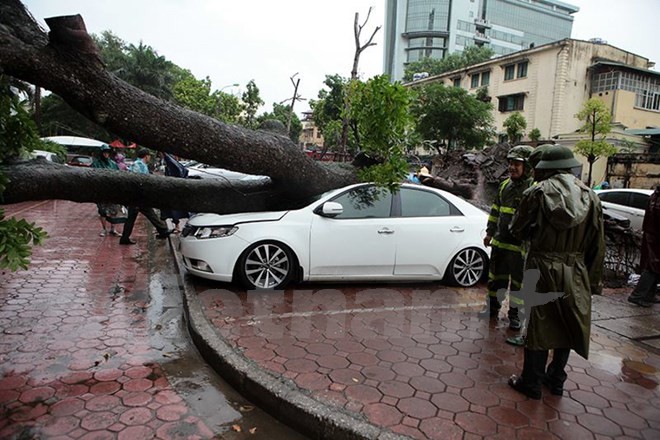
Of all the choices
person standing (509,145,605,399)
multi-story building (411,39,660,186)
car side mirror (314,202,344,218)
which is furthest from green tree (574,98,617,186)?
person standing (509,145,605,399)

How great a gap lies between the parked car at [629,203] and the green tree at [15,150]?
11044 mm

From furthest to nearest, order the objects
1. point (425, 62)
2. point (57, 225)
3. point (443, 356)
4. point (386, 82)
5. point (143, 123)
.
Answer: point (425, 62) → point (57, 225) → point (386, 82) → point (143, 123) → point (443, 356)

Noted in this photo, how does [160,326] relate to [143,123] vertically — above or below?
below

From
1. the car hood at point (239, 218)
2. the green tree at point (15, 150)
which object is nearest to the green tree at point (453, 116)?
the car hood at point (239, 218)

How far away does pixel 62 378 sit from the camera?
335 centimetres

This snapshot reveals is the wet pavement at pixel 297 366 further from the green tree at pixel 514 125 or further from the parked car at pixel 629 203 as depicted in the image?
the green tree at pixel 514 125

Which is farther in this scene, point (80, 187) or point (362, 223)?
point (362, 223)

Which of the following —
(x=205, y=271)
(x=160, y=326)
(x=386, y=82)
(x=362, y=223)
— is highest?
(x=386, y=82)

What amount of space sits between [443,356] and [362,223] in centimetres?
207

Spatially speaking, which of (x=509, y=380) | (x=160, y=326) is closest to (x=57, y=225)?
(x=160, y=326)

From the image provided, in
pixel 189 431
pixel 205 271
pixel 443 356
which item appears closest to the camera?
pixel 189 431

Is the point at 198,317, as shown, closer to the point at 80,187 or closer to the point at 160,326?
the point at 160,326

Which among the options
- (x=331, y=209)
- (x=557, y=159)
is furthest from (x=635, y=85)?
(x=557, y=159)

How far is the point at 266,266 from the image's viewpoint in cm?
525
